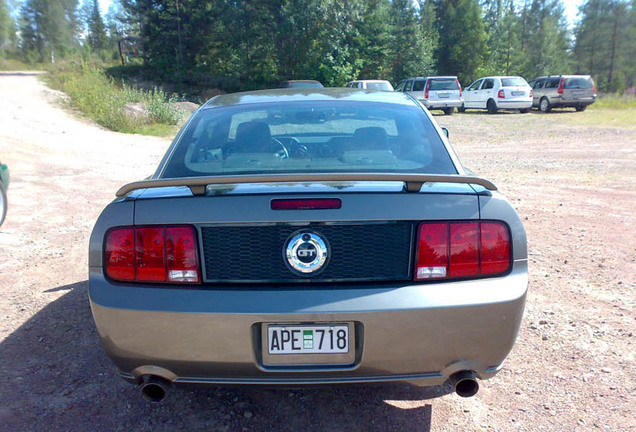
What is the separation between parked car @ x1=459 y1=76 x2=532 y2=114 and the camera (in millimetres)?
25859

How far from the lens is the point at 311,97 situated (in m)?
3.57

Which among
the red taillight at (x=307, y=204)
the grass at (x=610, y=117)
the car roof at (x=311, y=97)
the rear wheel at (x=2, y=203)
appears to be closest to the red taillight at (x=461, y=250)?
the red taillight at (x=307, y=204)

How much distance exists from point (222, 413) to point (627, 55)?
69047mm

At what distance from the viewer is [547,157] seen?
11867mm

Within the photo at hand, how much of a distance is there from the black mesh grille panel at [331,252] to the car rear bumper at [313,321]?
6cm

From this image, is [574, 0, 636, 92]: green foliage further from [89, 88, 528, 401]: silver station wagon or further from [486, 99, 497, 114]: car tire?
[89, 88, 528, 401]: silver station wagon

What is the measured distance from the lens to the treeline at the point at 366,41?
3703 centimetres

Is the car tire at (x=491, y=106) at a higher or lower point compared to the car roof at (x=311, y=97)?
lower

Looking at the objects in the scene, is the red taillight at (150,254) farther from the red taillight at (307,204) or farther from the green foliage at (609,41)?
the green foliage at (609,41)

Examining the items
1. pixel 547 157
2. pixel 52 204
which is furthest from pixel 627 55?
pixel 52 204

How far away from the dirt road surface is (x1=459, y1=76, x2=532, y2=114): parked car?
61.9 feet

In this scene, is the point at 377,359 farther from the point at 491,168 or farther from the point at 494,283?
the point at 491,168

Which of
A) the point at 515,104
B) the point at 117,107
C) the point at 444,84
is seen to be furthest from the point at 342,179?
the point at 444,84

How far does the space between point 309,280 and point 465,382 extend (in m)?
0.81
